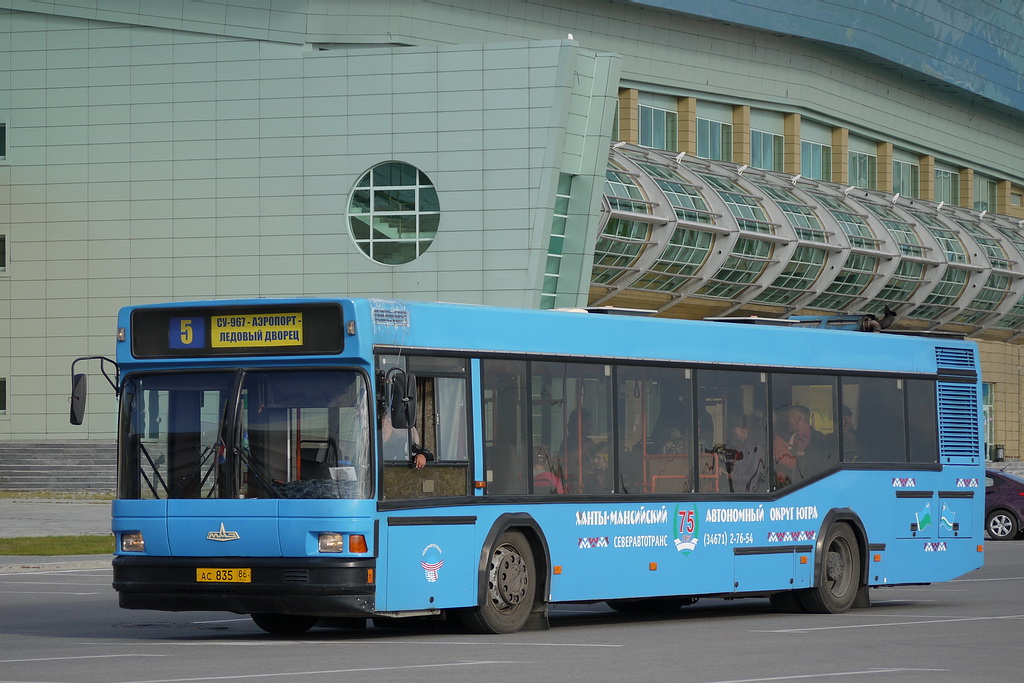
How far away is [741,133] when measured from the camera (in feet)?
231

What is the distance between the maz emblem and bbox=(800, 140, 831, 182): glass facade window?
2470 inches

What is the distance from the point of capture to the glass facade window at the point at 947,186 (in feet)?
279

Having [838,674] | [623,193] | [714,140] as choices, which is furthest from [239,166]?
[838,674]

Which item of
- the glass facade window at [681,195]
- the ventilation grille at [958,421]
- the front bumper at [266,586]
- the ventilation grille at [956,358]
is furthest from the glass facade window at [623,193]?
the front bumper at [266,586]

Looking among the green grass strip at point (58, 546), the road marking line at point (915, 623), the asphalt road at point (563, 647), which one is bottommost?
the road marking line at point (915, 623)

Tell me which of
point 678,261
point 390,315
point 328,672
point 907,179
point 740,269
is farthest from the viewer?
point 907,179

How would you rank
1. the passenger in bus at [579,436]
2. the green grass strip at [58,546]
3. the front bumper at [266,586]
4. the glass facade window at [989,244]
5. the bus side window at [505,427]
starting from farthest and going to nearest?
the glass facade window at [989,244], the green grass strip at [58,546], the passenger in bus at [579,436], the bus side window at [505,427], the front bumper at [266,586]

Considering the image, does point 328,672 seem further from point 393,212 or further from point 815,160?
point 815,160

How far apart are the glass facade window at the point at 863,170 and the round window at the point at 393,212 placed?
1287 inches

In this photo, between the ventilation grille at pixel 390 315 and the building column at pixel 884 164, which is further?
the building column at pixel 884 164

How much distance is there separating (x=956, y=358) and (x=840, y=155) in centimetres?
5802

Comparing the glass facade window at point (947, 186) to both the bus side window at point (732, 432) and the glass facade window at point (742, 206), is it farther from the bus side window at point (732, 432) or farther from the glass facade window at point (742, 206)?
the bus side window at point (732, 432)

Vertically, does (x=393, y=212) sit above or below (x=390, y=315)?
above

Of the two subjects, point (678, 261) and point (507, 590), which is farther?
point (678, 261)
